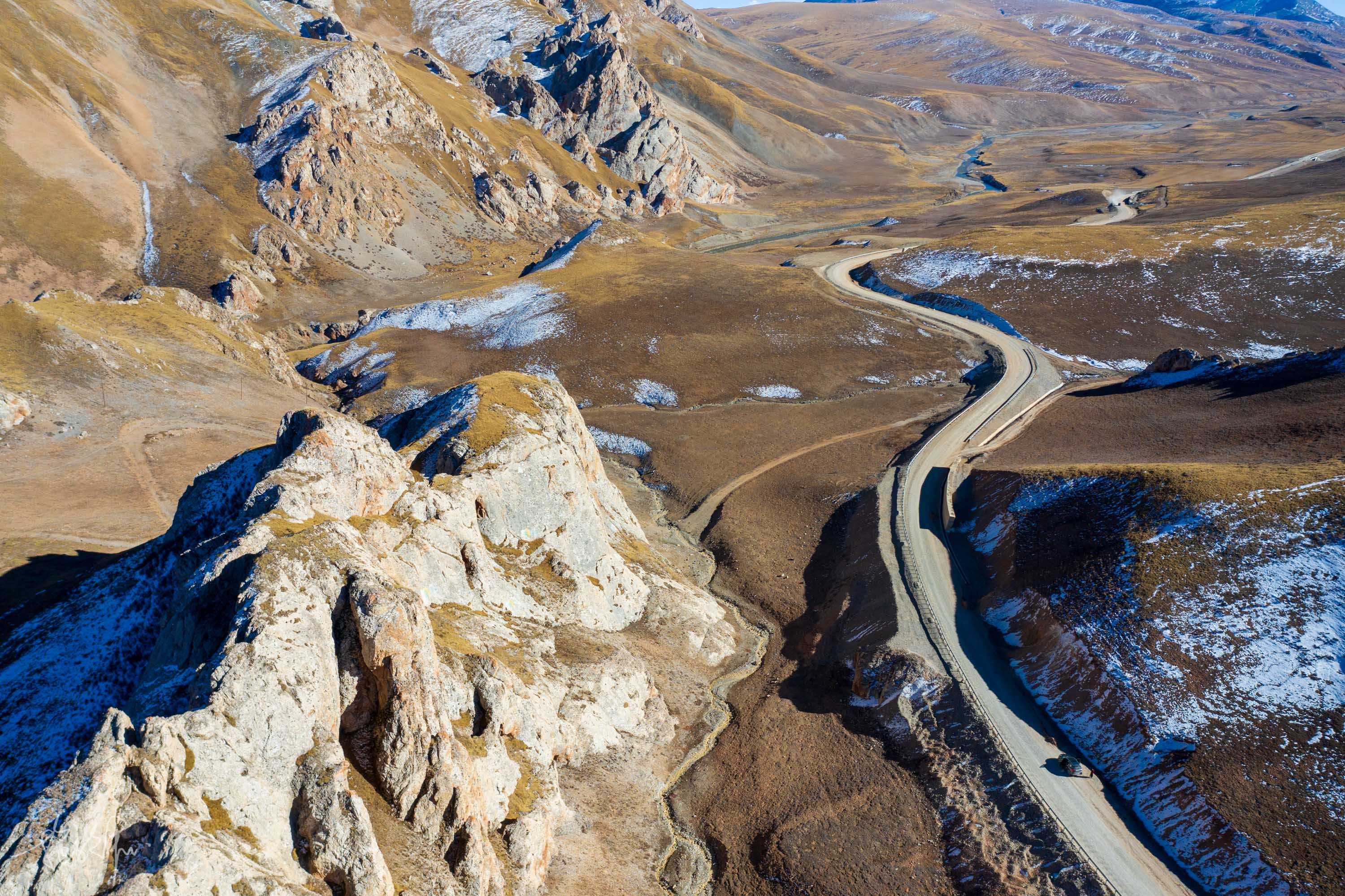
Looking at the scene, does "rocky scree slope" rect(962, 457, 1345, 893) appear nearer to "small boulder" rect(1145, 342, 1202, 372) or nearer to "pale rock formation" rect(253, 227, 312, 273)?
"small boulder" rect(1145, 342, 1202, 372)

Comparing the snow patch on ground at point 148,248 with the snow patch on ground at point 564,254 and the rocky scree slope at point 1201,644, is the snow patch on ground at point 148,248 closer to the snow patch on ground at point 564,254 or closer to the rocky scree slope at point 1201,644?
the snow patch on ground at point 564,254

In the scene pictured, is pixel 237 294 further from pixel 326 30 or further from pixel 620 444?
pixel 326 30

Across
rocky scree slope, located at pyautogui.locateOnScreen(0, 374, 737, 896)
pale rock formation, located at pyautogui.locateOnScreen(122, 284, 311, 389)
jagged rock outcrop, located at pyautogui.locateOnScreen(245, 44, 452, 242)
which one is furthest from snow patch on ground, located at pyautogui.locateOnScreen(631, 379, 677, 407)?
jagged rock outcrop, located at pyautogui.locateOnScreen(245, 44, 452, 242)

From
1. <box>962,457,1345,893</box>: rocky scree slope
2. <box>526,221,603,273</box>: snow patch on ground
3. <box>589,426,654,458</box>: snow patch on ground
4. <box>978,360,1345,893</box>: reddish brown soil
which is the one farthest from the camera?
<box>526,221,603,273</box>: snow patch on ground

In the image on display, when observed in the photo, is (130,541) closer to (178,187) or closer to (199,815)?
(199,815)

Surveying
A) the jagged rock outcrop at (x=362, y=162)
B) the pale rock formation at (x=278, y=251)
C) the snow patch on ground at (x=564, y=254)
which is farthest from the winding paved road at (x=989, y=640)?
the jagged rock outcrop at (x=362, y=162)

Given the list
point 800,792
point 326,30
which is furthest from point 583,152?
point 800,792
